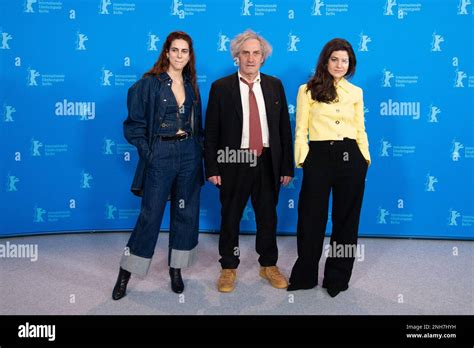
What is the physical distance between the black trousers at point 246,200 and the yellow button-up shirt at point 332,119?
0.26 meters

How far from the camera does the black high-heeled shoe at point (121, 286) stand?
2936 mm

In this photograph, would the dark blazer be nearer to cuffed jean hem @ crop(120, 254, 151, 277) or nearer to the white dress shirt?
the white dress shirt

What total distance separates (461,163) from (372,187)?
0.77 meters

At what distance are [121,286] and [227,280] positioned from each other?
67cm

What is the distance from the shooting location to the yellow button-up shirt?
9.30 ft

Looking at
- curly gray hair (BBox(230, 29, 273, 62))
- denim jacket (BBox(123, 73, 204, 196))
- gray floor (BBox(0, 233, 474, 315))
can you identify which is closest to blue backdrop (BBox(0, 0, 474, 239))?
gray floor (BBox(0, 233, 474, 315))

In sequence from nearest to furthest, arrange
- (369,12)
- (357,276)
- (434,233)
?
(357,276)
(369,12)
(434,233)

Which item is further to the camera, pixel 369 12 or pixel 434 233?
pixel 434 233

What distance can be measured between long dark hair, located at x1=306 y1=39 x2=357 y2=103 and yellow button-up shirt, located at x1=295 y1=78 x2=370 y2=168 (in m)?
0.04

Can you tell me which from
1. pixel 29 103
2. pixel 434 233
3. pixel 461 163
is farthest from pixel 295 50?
pixel 29 103

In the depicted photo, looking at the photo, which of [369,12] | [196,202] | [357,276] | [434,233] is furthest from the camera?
[434,233]

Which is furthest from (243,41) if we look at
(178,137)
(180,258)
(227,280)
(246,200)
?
(227,280)
